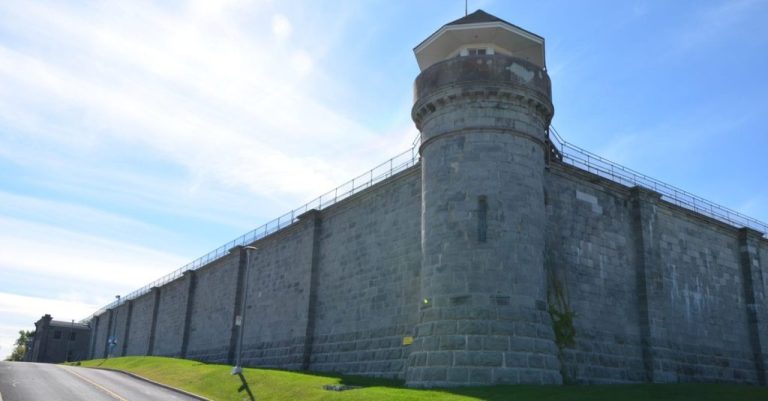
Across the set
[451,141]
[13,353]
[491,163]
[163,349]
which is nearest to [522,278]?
[491,163]

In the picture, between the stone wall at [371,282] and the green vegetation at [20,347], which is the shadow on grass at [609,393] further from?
the green vegetation at [20,347]

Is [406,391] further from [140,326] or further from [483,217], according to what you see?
[140,326]

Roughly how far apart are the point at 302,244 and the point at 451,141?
14.3m

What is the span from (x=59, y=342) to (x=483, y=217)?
104 metres

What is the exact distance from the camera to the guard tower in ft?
64.4

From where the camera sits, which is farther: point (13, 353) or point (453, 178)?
point (13, 353)

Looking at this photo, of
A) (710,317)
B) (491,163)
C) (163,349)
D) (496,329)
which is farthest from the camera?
(163,349)

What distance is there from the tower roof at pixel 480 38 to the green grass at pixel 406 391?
1293 centimetres

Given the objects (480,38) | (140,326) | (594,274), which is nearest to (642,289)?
(594,274)

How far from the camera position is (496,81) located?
22125 millimetres

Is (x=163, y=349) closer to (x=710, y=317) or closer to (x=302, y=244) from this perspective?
(x=302, y=244)

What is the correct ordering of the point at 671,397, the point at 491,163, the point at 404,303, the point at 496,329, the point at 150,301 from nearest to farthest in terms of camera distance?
the point at 671,397 → the point at 496,329 → the point at 491,163 → the point at 404,303 → the point at 150,301

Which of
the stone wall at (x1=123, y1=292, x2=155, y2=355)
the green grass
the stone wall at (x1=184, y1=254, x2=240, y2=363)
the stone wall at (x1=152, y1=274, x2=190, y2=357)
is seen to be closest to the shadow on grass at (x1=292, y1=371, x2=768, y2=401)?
the green grass

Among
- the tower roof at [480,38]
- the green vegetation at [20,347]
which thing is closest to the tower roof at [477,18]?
the tower roof at [480,38]
